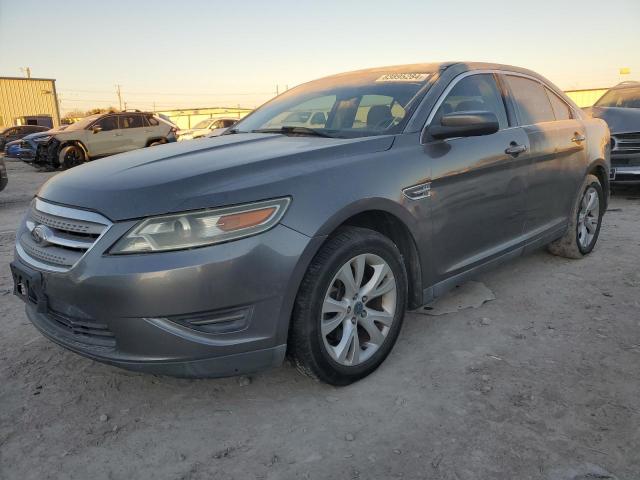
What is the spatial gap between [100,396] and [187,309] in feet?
2.91

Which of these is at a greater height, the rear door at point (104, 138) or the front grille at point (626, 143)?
the front grille at point (626, 143)

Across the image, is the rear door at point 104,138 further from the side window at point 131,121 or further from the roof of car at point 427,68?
the roof of car at point 427,68

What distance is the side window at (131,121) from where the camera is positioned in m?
15.5

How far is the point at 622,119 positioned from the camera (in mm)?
7312

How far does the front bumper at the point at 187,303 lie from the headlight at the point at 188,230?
34mm

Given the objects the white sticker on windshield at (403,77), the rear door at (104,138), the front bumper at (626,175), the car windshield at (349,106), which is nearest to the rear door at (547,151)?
the white sticker on windshield at (403,77)

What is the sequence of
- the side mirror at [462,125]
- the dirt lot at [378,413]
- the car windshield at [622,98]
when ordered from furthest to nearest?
the car windshield at [622,98]
the side mirror at [462,125]
the dirt lot at [378,413]

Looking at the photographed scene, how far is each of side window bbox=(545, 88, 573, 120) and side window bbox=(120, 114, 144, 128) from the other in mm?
14064

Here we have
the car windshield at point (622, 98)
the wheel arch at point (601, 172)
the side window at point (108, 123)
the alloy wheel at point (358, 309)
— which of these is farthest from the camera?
the side window at point (108, 123)

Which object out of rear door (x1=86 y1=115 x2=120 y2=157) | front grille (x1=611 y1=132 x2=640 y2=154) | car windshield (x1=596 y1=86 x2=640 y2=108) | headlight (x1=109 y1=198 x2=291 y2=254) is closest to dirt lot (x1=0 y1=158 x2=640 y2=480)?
headlight (x1=109 y1=198 x2=291 y2=254)

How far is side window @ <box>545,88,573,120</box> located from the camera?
4078 mm

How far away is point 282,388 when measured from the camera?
252 cm

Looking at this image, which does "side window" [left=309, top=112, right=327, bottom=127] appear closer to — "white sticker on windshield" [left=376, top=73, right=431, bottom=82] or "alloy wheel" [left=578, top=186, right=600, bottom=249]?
"white sticker on windshield" [left=376, top=73, right=431, bottom=82]

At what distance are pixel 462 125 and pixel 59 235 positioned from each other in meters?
2.11
